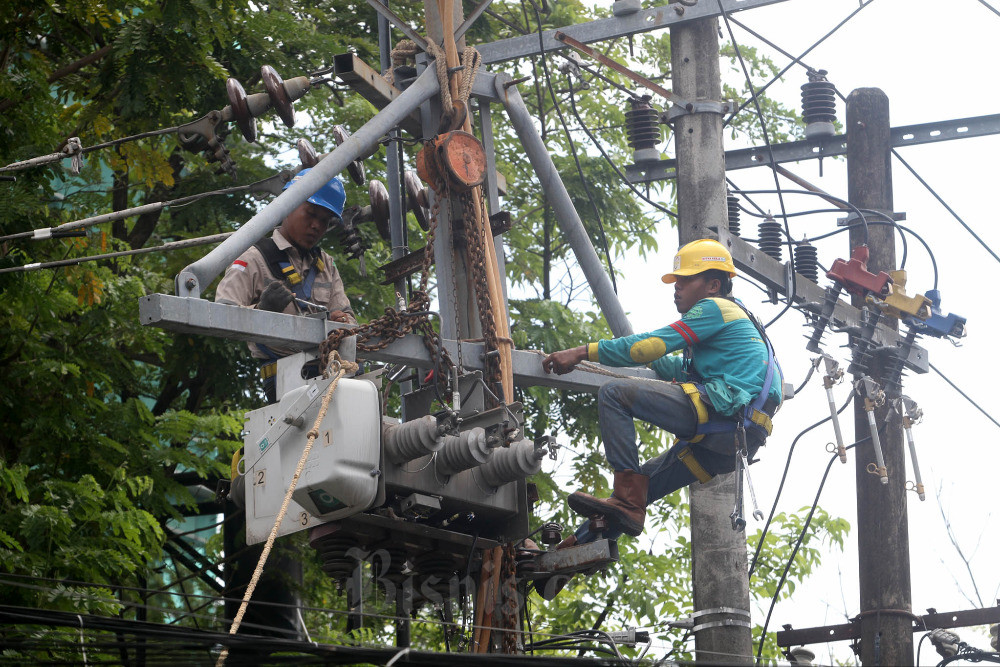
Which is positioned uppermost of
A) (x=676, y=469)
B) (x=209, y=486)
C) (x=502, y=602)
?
(x=209, y=486)

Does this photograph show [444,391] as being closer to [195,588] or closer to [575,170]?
[575,170]

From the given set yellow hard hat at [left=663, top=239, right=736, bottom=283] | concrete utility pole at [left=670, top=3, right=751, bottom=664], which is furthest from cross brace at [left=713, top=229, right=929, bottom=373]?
yellow hard hat at [left=663, top=239, right=736, bottom=283]

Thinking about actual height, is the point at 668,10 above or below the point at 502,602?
above

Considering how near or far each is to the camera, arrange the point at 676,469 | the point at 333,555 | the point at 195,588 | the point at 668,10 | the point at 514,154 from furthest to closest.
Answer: the point at 195,588 → the point at 514,154 → the point at 668,10 → the point at 676,469 → the point at 333,555

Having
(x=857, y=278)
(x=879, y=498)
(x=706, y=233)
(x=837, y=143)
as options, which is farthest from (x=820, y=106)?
(x=706, y=233)

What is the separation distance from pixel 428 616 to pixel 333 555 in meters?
7.46

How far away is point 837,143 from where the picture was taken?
11633 millimetres

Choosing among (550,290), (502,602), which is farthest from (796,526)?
(502,602)

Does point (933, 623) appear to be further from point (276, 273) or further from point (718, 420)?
point (276, 273)

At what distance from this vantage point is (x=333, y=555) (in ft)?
23.9

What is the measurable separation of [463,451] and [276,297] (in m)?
1.19

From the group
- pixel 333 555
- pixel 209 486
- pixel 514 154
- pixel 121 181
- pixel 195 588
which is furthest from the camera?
pixel 195 588

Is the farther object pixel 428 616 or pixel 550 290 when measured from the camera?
pixel 550 290

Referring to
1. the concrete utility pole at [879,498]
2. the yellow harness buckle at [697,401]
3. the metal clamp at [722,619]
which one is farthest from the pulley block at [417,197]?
the concrete utility pole at [879,498]
